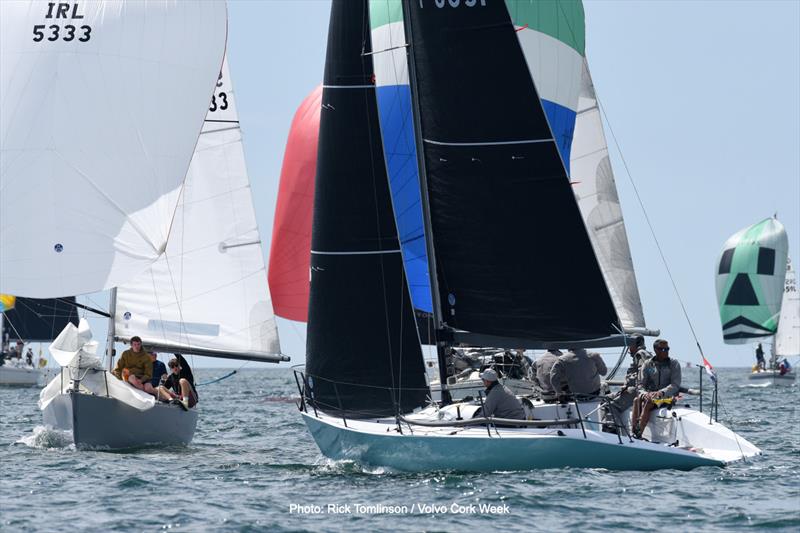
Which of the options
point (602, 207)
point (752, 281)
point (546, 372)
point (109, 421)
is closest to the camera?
point (546, 372)

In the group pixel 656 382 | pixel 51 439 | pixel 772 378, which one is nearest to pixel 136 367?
pixel 51 439

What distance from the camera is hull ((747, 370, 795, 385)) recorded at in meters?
66.1

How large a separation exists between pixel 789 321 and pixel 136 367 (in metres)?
55.8

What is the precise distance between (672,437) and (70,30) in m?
10.0

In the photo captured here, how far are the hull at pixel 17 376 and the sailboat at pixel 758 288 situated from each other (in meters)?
34.0

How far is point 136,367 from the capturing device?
1994cm

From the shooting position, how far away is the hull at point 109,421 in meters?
19.1

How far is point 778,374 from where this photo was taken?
66.6 meters

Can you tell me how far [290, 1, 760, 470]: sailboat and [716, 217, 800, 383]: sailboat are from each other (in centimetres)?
5224

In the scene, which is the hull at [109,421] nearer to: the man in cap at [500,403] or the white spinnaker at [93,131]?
the white spinnaker at [93,131]

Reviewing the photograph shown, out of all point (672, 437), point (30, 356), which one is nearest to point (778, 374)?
point (30, 356)

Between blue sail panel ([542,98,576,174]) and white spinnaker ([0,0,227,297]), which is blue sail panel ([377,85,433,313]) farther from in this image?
white spinnaker ([0,0,227,297])

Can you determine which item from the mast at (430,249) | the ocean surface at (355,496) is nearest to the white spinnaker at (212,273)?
the ocean surface at (355,496)

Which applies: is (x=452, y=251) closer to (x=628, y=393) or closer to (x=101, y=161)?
(x=628, y=393)
